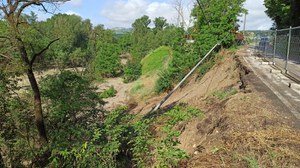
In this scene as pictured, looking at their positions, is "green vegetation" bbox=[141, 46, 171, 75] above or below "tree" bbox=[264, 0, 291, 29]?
below

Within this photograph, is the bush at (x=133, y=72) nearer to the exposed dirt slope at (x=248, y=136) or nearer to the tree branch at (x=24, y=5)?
the tree branch at (x=24, y=5)

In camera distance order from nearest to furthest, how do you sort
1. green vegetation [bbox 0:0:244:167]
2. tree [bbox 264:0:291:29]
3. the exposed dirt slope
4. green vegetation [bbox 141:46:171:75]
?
the exposed dirt slope < green vegetation [bbox 0:0:244:167] < tree [bbox 264:0:291:29] < green vegetation [bbox 141:46:171:75]

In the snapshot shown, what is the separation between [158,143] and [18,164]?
603 centimetres

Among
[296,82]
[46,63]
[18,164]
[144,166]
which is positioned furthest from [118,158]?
[46,63]

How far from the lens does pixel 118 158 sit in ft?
17.5

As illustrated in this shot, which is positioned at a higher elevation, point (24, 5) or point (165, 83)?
point (24, 5)

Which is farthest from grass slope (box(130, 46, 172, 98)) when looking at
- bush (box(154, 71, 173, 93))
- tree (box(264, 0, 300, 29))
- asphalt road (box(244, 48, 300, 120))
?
asphalt road (box(244, 48, 300, 120))

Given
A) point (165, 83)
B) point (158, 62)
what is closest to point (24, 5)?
point (165, 83)

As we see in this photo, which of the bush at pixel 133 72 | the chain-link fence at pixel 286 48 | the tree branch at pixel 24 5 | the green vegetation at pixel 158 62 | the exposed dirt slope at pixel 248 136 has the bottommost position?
the bush at pixel 133 72

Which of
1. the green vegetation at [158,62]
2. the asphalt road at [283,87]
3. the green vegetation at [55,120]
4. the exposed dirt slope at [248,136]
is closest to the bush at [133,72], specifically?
the green vegetation at [158,62]

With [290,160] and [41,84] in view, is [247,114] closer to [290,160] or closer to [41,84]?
[290,160]

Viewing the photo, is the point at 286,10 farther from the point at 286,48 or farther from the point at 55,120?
the point at 55,120

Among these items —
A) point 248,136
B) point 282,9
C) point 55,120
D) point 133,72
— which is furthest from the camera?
point 133,72

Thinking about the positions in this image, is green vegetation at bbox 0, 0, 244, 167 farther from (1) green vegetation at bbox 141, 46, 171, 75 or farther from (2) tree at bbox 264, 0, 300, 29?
(2) tree at bbox 264, 0, 300, 29
